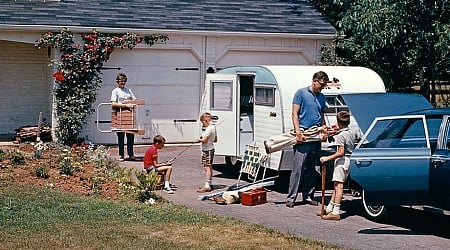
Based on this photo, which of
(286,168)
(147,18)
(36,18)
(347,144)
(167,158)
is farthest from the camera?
(147,18)

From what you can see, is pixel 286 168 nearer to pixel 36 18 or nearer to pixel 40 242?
pixel 40 242

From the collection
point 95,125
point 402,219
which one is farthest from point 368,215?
point 95,125

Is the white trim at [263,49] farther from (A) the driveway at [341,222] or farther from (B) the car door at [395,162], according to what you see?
(B) the car door at [395,162]

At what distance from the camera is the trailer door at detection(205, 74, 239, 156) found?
15.3 metres

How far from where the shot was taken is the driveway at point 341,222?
10.1 m

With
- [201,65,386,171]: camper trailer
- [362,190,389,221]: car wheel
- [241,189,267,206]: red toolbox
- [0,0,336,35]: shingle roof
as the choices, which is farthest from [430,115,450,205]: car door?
[0,0,336,35]: shingle roof

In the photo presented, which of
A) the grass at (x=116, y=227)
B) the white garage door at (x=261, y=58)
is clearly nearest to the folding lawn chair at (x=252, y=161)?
the grass at (x=116, y=227)

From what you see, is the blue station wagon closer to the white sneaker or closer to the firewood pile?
the white sneaker

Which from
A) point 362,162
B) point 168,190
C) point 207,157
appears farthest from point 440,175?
Result: point 168,190

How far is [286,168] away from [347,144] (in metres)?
2.19

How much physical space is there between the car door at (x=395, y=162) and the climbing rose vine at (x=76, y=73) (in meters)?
9.74

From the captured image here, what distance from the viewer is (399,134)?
10969 mm

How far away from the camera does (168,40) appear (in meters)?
20.4

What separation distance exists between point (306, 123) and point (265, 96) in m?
2.23
